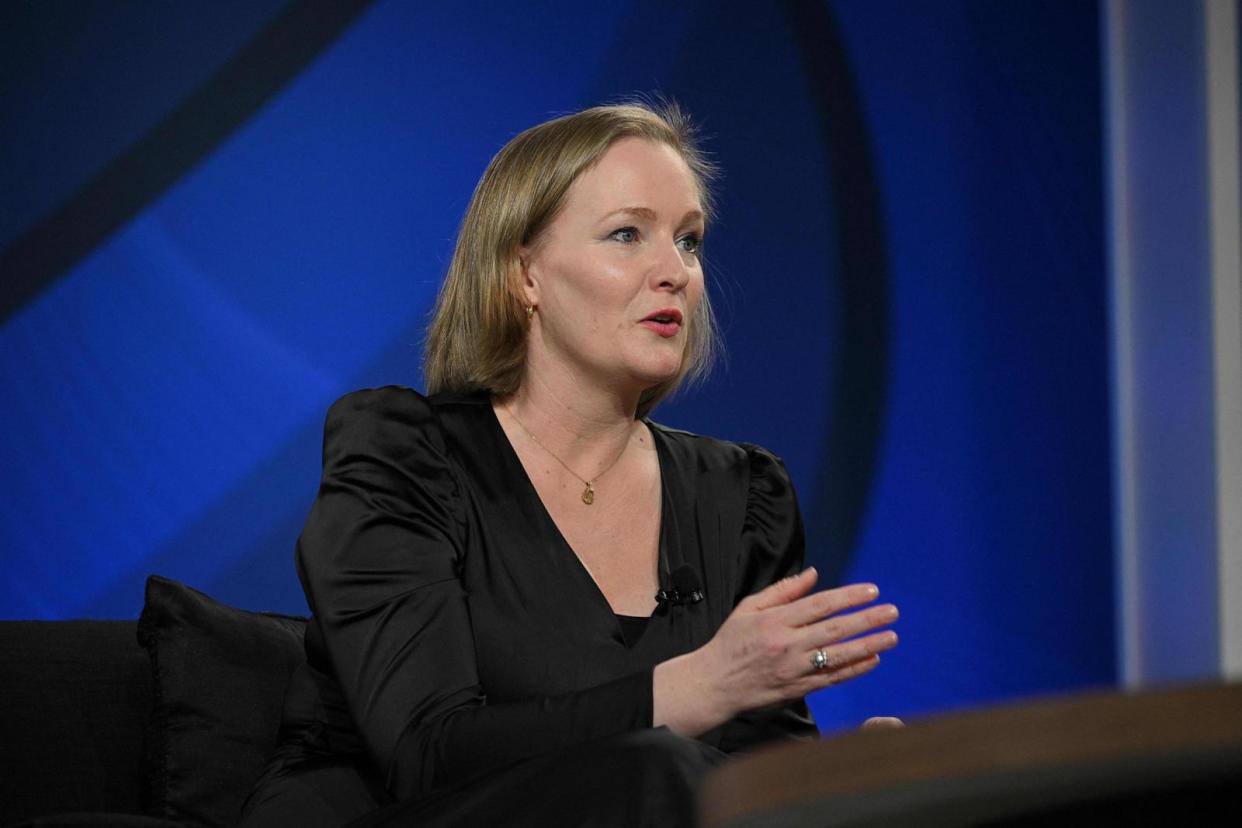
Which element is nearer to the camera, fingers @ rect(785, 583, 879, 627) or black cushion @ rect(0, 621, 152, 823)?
fingers @ rect(785, 583, 879, 627)

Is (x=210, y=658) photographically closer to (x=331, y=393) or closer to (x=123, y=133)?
(x=331, y=393)

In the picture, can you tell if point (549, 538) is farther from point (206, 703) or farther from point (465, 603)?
point (206, 703)

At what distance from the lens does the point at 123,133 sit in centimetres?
287

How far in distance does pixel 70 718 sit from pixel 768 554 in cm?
101

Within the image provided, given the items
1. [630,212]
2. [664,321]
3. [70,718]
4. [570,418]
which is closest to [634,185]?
[630,212]

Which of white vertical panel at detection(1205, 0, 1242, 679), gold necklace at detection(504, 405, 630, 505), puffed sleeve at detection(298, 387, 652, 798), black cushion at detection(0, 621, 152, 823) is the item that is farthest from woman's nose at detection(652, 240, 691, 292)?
white vertical panel at detection(1205, 0, 1242, 679)

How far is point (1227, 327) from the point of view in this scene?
374cm

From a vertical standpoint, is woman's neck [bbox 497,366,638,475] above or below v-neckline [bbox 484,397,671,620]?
above

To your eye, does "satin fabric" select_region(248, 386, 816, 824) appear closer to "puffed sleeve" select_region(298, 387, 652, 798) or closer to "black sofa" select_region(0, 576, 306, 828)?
"puffed sleeve" select_region(298, 387, 652, 798)

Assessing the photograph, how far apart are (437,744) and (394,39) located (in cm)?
204

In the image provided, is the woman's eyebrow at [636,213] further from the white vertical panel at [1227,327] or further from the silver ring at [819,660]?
the white vertical panel at [1227,327]

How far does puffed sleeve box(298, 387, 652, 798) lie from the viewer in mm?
1494

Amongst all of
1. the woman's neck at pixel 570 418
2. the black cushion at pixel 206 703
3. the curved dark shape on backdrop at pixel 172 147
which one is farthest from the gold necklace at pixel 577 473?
the curved dark shape on backdrop at pixel 172 147

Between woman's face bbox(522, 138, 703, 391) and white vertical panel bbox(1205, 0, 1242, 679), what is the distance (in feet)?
7.22
